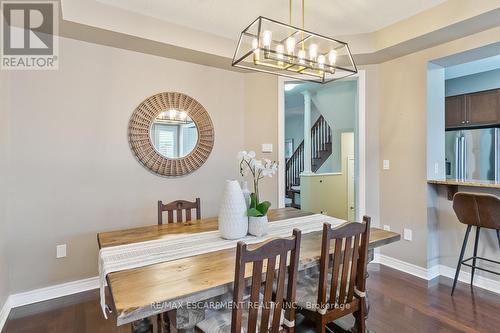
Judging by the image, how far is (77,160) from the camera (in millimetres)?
2693

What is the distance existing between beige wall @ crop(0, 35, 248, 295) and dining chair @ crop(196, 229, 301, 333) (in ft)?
6.27

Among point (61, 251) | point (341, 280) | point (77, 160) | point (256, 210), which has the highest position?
point (77, 160)

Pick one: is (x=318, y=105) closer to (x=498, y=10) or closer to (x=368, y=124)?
(x=368, y=124)

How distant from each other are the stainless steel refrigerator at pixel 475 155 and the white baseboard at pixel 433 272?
1.72 meters

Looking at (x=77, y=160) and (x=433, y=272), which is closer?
(x=77, y=160)

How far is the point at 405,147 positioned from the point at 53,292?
12.5 feet

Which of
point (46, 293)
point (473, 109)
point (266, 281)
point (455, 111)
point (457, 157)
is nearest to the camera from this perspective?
point (266, 281)

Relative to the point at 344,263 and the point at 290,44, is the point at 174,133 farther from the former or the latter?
the point at 344,263

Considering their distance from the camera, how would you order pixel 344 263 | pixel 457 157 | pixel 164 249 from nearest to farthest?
pixel 344 263
pixel 164 249
pixel 457 157

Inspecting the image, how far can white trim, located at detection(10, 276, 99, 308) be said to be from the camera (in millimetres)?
2438

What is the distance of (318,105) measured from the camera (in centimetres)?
590

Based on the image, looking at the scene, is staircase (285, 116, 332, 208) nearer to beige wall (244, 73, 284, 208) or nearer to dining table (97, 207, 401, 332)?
beige wall (244, 73, 284, 208)

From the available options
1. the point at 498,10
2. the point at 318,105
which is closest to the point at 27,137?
the point at 498,10

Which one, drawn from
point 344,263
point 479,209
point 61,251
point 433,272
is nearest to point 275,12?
point 344,263
